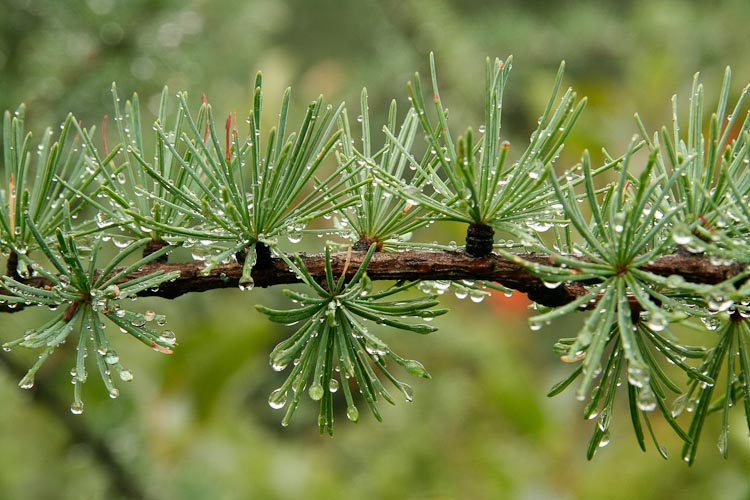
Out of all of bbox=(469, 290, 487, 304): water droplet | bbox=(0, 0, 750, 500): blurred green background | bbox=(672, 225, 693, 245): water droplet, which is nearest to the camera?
bbox=(672, 225, 693, 245): water droplet

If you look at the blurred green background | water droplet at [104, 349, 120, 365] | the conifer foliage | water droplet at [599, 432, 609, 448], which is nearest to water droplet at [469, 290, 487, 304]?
the conifer foliage

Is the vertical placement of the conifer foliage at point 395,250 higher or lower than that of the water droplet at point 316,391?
higher

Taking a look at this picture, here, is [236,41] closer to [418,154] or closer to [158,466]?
[418,154]

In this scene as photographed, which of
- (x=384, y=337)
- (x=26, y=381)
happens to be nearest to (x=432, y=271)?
(x=26, y=381)

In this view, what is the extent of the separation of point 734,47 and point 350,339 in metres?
2.08

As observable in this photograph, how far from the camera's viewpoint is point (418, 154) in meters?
2.33

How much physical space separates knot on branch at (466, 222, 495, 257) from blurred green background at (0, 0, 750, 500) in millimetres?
760

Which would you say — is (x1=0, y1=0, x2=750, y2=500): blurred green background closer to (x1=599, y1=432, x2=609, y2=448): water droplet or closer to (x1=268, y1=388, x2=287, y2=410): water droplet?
(x1=268, y1=388, x2=287, y2=410): water droplet

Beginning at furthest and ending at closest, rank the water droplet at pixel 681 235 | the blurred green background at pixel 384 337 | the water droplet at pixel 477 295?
the blurred green background at pixel 384 337, the water droplet at pixel 477 295, the water droplet at pixel 681 235

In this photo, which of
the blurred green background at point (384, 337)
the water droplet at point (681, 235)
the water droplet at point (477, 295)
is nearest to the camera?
the water droplet at point (681, 235)

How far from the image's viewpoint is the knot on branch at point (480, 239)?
0.53 m

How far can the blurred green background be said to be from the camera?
120 centimetres

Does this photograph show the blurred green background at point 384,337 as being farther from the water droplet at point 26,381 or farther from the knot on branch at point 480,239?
the knot on branch at point 480,239

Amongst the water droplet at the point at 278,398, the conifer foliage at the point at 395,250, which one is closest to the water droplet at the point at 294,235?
the conifer foliage at the point at 395,250
